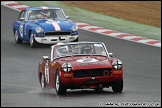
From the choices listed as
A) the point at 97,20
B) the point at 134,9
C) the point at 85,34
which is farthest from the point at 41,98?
the point at 134,9

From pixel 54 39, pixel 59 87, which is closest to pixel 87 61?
pixel 59 87

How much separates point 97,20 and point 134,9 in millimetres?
4139

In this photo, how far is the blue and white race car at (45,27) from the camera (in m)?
25.5

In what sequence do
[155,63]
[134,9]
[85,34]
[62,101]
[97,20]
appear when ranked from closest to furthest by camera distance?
[62,101]
[155,63]
[85,34]
[97,20]
[134,9]

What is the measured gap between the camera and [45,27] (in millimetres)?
25594

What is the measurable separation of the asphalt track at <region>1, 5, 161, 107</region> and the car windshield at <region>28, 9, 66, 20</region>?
1.09 metres

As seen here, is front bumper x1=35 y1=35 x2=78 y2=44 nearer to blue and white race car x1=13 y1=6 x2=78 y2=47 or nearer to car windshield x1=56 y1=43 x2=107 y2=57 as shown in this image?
blue and white race car x1=13 y1=6 x2=78 y2=47

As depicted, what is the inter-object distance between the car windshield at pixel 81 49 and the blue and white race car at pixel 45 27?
8829 millimetres

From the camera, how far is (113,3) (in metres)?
37.6

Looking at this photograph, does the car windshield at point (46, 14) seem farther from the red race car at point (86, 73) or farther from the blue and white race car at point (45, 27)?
the red race car at point (86, 73)

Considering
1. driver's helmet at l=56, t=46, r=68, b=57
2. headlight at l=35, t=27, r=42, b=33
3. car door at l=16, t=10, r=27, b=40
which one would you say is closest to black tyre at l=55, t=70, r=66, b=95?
driver's helmet at l=56, t=46, r=68, b=57

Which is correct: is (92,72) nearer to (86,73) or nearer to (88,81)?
(86,73)

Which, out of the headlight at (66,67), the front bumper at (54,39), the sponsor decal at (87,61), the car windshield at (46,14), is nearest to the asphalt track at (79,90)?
the front bumper at (54,39)

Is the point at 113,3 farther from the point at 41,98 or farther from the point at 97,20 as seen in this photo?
the point at 41,98
